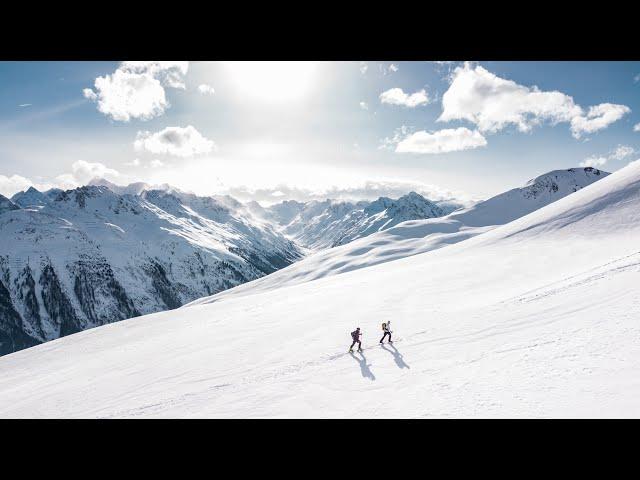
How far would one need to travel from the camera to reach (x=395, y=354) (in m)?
16.9

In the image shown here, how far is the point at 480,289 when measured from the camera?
27.1 m

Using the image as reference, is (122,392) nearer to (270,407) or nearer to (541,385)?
(270,407)

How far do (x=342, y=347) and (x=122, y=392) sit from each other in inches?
474

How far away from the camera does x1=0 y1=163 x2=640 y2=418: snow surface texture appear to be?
436 inches

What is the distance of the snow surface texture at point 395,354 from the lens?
11.1m
